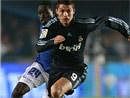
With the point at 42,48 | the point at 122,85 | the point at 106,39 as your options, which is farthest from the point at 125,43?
the point at 42,48

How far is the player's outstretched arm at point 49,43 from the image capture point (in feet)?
26.2

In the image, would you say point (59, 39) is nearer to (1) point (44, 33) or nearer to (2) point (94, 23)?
(1) point (44, 33)

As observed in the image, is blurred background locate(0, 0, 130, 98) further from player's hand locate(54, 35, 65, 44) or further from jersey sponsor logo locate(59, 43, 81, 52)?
player's hand locate(54, 35, 65, 44)

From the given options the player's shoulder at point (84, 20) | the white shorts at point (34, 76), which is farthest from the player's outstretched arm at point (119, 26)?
the white shorts at point (34, 76)

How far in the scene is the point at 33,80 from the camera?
9383 millimetres

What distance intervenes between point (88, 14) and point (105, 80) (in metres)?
4.57

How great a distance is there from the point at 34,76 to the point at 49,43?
140 cm

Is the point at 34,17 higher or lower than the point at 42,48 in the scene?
lower

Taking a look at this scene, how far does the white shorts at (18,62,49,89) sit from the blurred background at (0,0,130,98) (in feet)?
5.20

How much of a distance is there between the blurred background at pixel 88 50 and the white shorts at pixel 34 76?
1.58m

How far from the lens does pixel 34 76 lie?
941 cm

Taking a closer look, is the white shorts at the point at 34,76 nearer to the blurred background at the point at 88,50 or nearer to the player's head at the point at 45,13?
the player's head at the point at 45,13

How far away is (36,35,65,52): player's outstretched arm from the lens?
7.99 m

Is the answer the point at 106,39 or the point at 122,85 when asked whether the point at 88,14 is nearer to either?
the point at 106,39
